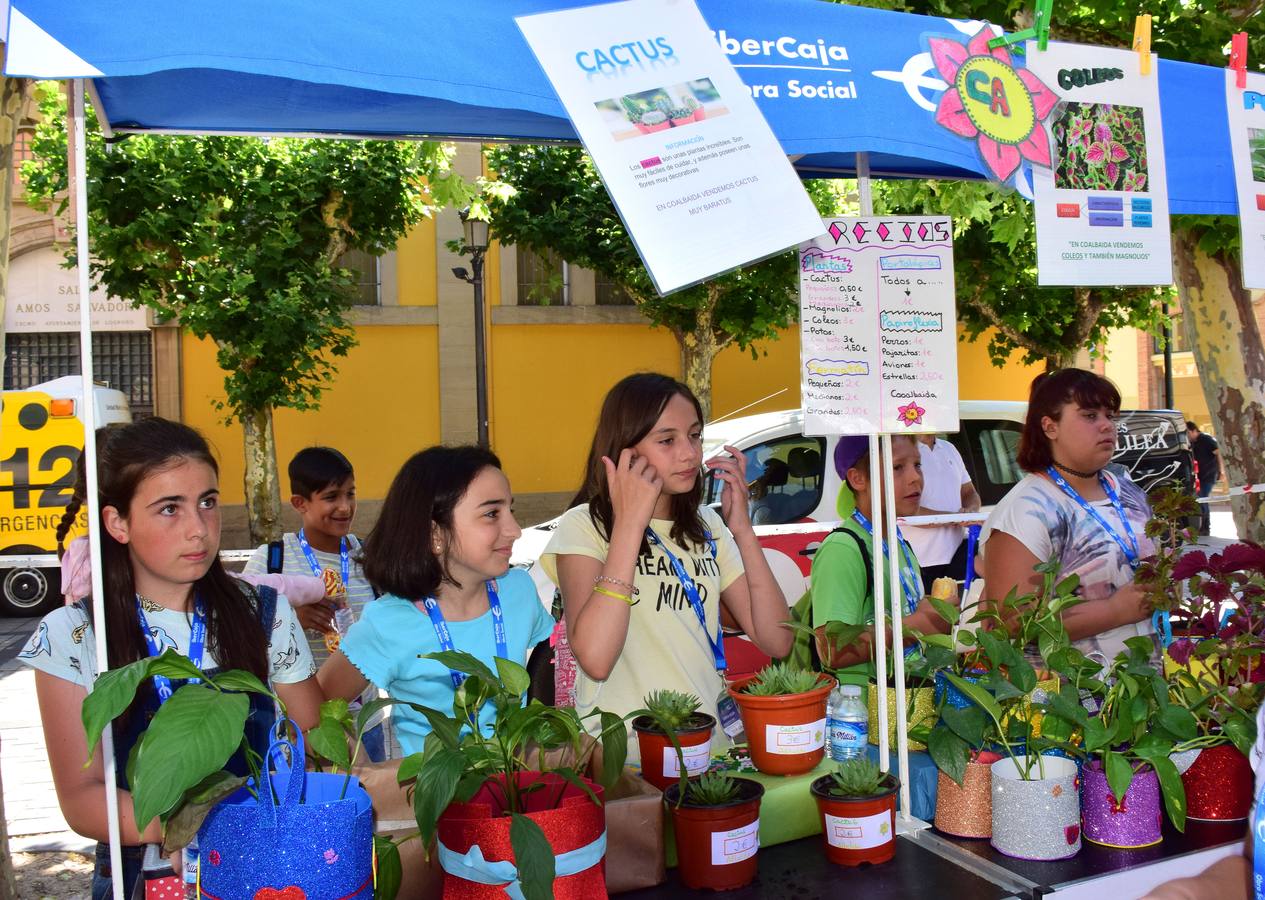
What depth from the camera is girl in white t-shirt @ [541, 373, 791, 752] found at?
8.17 feet

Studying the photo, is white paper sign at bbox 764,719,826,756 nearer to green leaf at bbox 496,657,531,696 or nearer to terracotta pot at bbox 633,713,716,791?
terracotta pot at bbox 633,713,716,791

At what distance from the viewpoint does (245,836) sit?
1.47 metres

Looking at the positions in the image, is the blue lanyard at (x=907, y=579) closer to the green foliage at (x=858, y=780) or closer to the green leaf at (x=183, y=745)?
the green foliage at (x=858, y=780)

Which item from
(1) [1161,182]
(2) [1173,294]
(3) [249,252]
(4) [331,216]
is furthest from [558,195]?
(1) [1161,182]

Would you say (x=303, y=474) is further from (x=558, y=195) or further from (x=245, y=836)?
(x=558, y=195)

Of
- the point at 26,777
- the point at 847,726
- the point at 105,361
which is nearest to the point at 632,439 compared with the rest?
the point at 847,726

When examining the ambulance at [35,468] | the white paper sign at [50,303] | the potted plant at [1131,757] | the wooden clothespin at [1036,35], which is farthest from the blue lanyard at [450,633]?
the white paper sign at [50,303]

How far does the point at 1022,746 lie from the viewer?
7.11 ft

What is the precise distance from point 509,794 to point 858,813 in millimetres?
725

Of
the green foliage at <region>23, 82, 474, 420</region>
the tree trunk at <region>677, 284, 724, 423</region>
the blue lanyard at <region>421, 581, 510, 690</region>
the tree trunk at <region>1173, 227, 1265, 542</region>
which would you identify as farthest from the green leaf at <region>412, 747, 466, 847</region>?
the tree trunk at <region>677, 284, 724, 423</region>

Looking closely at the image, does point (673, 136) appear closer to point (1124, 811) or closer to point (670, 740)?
point (670, 740)

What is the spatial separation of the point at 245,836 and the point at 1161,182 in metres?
2.68

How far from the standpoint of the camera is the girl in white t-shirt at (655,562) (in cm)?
249

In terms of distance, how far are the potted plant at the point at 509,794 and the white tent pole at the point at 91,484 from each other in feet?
1.97
